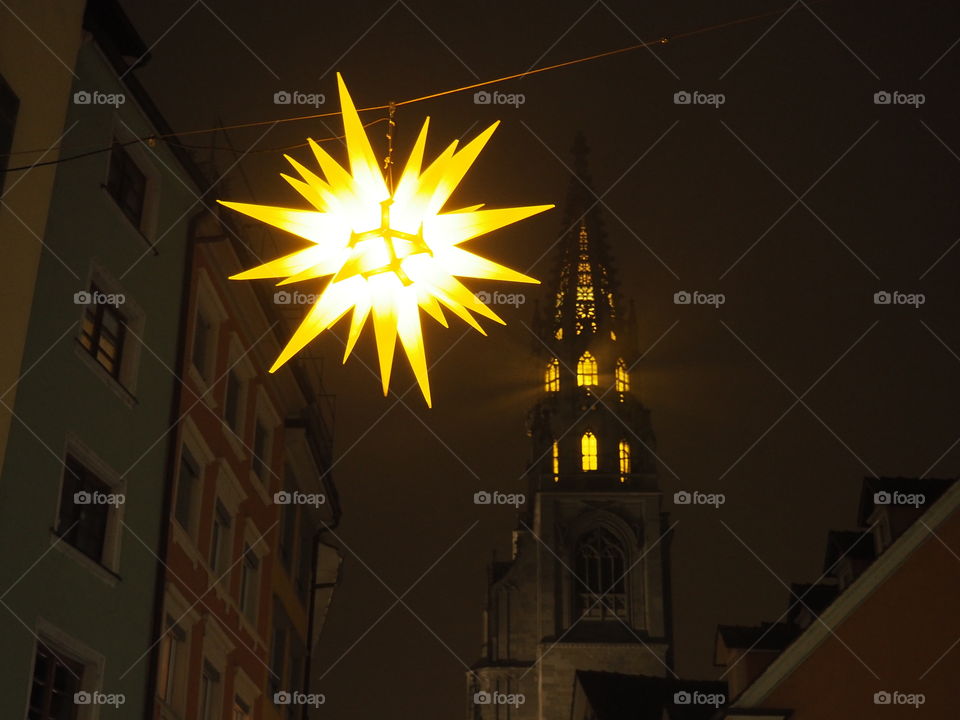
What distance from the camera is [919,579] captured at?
73.8ft

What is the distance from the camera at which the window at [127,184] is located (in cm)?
1844

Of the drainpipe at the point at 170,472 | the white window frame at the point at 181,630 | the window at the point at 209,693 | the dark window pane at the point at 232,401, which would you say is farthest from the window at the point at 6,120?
the window at the point at 209,693

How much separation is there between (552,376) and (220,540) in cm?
6957

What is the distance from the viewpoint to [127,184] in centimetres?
1900

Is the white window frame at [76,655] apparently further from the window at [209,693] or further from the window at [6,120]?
the window at [209,693]

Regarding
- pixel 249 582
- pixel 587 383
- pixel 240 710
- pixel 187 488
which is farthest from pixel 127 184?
pixel 587 383

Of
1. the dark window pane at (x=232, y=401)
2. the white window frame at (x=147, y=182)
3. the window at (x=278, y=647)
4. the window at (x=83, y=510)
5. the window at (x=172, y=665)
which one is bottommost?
the window at (x=172, y=665)

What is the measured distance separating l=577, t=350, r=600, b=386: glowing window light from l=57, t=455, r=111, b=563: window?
7465 cm

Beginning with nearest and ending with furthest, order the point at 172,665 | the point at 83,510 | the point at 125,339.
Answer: the point at 83,510 → the point at 125,339 → the point at 172,665

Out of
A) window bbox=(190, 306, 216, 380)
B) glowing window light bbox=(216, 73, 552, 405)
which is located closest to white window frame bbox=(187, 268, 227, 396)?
window bbox=(190, 306, 216, 380)

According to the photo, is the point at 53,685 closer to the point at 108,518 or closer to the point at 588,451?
the point at 108,518

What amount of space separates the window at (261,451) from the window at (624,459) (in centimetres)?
6089

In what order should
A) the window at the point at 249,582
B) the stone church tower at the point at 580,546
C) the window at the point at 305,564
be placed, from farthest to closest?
the stone church tower at the point at 580,546, the window at the point at 305,564, the window at the point at 249,582

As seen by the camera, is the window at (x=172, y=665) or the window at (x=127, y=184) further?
the window at (x=172, y=665)
